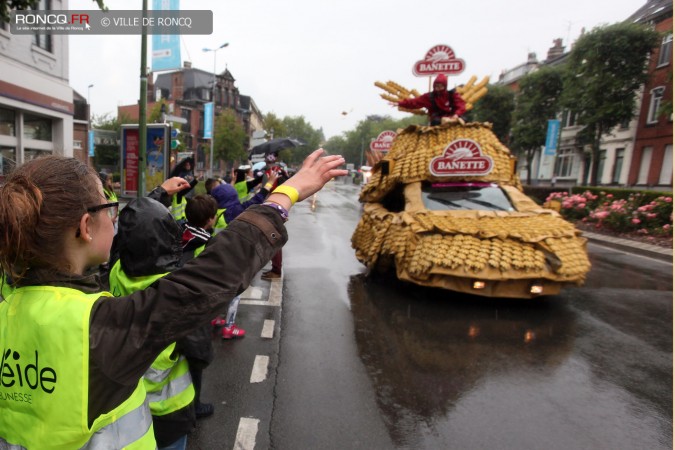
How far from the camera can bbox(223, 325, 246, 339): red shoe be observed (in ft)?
13.3

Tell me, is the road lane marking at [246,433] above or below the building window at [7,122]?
below

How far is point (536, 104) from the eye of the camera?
93.7 ft

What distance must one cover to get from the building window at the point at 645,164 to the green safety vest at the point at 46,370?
3026 cm

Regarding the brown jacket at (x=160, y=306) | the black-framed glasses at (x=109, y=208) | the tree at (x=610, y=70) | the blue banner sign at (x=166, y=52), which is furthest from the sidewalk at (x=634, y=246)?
the tree at (x=610, y=70)

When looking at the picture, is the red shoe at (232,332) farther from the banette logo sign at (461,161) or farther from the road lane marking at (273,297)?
the banette logo sign at (461,161)

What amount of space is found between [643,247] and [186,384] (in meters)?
11.5

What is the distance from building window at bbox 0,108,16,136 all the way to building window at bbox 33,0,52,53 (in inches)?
80.0

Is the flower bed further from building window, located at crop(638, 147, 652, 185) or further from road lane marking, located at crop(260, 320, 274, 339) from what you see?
building window, located at crop(638, 147, 652, 185)

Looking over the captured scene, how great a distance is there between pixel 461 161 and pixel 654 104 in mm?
25938

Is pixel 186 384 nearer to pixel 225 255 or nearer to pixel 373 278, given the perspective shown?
pixel 225 255

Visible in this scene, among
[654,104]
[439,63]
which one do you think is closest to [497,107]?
[654,104]

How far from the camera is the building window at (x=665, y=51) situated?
22.7m

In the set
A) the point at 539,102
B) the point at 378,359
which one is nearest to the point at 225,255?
the point at 378,359

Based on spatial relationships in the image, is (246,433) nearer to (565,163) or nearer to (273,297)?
(273,297)
